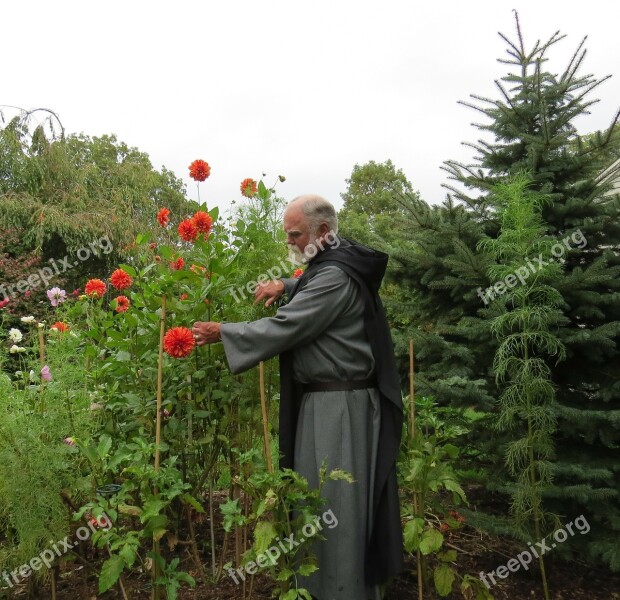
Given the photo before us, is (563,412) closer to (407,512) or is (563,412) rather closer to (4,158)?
(407,512)

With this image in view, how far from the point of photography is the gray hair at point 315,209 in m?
2.53

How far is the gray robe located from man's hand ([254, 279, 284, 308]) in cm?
14

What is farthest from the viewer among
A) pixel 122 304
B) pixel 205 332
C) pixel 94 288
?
pixel 94 288

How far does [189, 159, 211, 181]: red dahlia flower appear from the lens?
8.93 ft

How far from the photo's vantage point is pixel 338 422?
251 centimetres

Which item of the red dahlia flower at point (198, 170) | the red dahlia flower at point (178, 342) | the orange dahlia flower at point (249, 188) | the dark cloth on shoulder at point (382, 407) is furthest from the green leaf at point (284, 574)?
the red dahlia flower at point (198, 170)

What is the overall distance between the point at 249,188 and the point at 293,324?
770 millimetres

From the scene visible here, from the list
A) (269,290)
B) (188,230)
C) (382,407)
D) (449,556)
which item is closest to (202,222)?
(188,230)

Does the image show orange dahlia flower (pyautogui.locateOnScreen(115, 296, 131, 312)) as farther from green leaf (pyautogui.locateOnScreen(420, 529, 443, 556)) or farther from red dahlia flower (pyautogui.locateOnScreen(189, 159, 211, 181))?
green leaf (pyautogui.locateOnScreen(420, 529, 443, 556))

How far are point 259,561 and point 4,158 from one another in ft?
36.3

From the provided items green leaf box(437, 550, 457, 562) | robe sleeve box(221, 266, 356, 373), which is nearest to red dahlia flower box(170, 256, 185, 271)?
robe sleeve box(221, 266, 356, 373)

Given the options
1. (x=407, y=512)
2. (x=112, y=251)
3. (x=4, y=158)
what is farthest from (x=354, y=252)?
(x=4, y=158)

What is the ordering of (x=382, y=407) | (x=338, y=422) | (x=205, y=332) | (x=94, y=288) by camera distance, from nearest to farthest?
(x=205, y=332) < (x=338, y=422) < (x=382, y=407) < (x=94, y=288)

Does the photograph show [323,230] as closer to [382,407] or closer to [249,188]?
[249,188]
